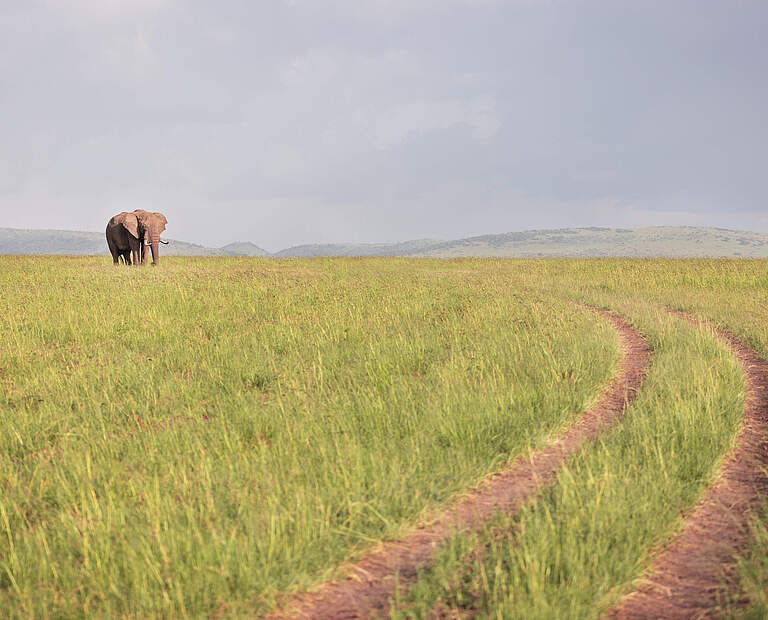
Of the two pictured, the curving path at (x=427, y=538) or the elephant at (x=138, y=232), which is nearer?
the curving path at (x=427, y=538)

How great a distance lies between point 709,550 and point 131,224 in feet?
103

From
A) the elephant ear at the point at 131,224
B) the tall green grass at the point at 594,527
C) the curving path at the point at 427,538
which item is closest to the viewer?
the tall green grass at the point at 594,527

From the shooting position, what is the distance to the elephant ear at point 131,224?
29.3 metres

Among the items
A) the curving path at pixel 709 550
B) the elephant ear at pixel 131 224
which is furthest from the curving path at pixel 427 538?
the elephant ear at pixel 131 224

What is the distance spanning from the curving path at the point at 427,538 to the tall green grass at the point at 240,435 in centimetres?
12

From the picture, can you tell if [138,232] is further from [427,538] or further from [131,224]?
[427,538]

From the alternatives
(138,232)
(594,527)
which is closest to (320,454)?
(594,527)

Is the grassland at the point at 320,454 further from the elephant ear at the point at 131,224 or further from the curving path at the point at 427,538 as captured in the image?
the elephant ear at the point at 131,224

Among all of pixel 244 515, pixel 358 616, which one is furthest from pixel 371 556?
pixel 244 515

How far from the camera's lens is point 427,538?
374cm

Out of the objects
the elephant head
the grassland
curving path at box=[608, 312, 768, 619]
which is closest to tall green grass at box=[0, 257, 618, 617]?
the grassland

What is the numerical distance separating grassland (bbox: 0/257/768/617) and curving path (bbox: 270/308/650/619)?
4.5 inches

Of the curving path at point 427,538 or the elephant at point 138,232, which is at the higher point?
the elephant at point 138,232

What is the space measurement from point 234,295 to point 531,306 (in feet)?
28.2
